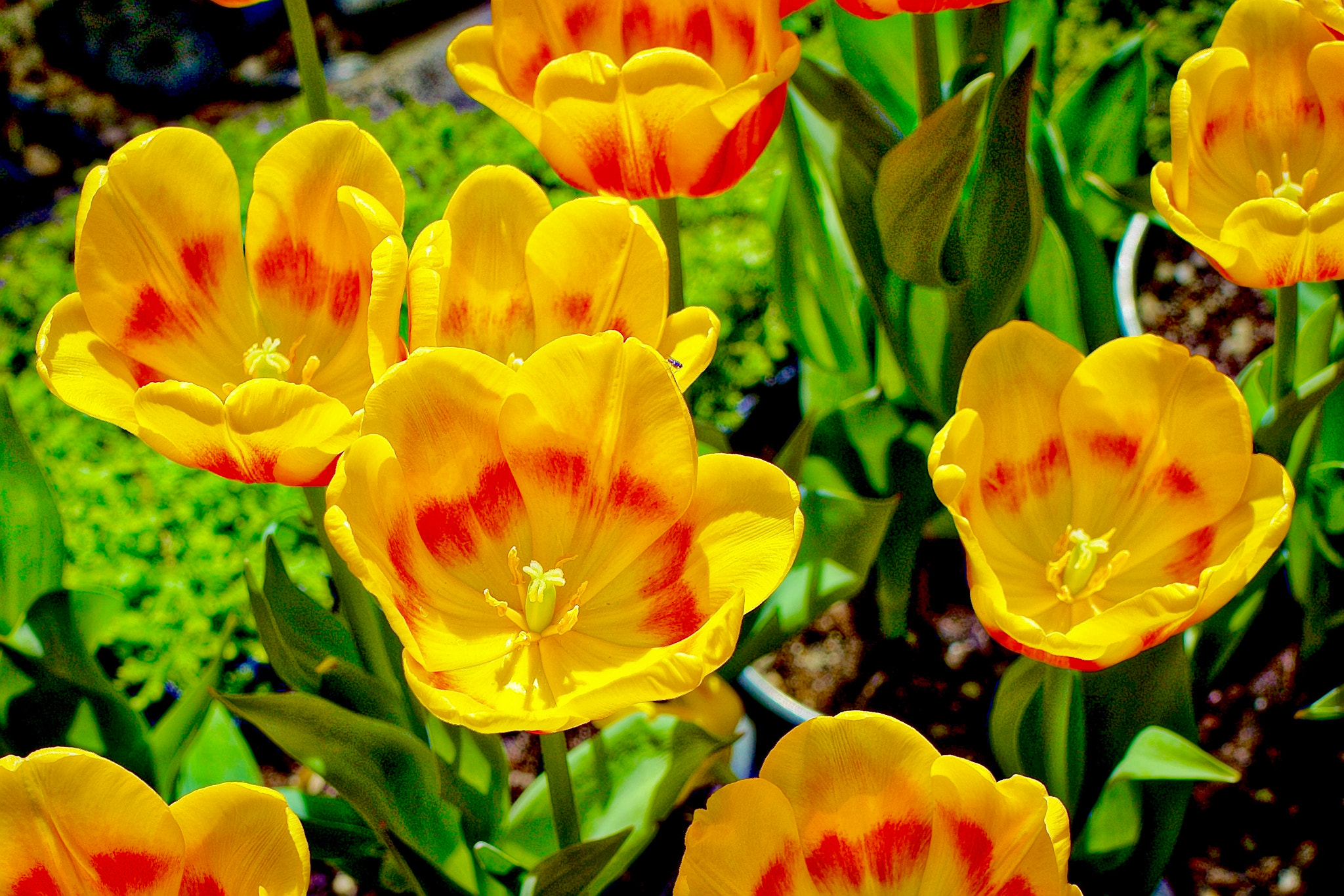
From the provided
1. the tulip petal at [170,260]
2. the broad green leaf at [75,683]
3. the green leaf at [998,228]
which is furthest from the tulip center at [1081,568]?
the broad green leaf at [75,683]

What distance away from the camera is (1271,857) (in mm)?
1134

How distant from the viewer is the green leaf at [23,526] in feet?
2.86

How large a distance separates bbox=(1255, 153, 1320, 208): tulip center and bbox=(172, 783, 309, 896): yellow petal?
0.75m

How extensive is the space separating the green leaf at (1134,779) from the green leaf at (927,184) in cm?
37

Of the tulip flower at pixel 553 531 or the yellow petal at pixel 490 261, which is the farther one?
the yellow petal at pixel 490 261

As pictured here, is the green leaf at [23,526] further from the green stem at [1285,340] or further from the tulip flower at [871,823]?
the green stem at [1285,340]

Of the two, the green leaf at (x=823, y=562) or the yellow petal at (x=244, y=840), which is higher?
the yellow petal at (x=244, y=840)

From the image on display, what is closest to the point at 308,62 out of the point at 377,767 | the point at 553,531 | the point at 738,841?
the point at 553,531

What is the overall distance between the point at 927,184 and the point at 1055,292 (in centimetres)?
29

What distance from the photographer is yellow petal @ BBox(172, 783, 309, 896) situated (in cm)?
60

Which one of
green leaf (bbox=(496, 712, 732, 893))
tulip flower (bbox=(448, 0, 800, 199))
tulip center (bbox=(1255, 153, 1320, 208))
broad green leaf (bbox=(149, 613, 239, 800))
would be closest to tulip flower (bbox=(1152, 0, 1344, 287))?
tulip center (bbox=(1255, 153, 1320, 208))

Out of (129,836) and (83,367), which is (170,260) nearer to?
(83,367)

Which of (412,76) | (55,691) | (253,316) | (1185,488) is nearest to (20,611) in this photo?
(55,691)

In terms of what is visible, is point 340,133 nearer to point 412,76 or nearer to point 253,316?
point 253,316
